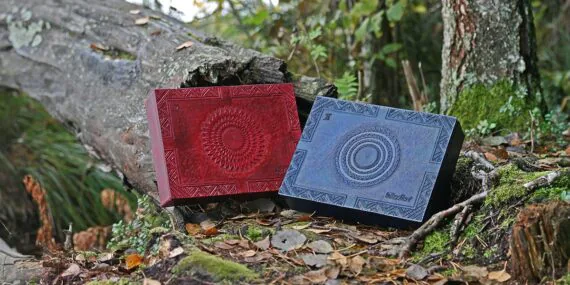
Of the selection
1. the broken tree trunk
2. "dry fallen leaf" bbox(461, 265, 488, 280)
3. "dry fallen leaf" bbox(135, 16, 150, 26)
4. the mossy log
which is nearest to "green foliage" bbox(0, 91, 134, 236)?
the broken tree trunk

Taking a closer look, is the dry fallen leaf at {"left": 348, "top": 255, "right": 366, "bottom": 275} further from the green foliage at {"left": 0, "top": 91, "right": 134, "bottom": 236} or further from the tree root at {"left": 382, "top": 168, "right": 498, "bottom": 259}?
the green foliage at {"left": 0, "top": 91, "right": 134, "bottom": 236}

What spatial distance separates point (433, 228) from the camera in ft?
9.86

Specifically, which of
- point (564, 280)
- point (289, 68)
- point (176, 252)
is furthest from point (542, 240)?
point (289, 68)

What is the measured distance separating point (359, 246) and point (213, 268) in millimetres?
593

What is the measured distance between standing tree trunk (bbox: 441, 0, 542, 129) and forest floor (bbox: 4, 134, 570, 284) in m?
0.80

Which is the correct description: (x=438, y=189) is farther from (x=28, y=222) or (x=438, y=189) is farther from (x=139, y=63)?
(x=28, y=222)

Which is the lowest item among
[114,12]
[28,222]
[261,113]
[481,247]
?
[28,222]

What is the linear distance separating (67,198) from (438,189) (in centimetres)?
357

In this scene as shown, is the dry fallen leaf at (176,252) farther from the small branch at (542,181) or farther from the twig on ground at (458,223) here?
the small branch at (542,181)

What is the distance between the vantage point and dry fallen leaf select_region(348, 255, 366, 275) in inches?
108

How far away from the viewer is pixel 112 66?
464 centimetres

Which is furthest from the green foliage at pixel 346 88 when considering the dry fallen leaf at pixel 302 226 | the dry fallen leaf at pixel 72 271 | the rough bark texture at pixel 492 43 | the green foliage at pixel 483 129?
the dry fallen leaf at pixel 72 271

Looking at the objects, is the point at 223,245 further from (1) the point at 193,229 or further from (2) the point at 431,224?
(2) the point at 431,224

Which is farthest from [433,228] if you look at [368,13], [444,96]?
[368,13]
